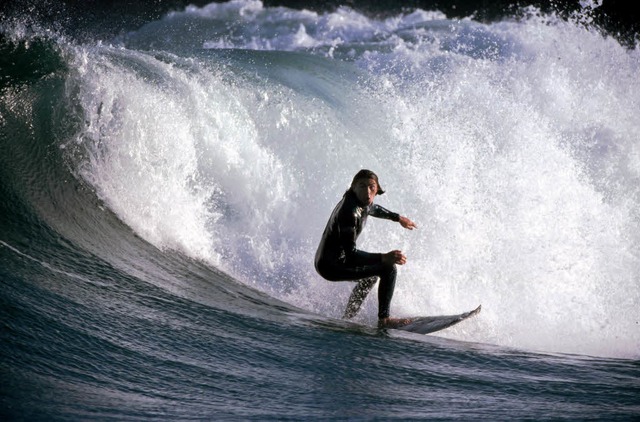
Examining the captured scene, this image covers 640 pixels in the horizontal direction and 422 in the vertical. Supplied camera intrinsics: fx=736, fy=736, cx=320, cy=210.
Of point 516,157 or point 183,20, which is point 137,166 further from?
point 183,20

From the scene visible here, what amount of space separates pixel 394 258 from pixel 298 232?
2.65 m

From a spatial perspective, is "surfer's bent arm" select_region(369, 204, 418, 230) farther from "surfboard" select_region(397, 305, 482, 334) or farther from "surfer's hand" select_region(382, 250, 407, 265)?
"surfboard" select_region(397, 305, 482, 334)

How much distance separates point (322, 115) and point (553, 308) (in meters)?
4.58

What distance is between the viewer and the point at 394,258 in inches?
230

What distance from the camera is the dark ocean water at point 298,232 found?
12.3 ft

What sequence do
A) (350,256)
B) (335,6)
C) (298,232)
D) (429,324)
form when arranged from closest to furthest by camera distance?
(429,324) < (350,256) < (298,232) < (335,6)

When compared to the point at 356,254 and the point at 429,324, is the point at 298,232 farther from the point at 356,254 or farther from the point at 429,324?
the point at 429,324

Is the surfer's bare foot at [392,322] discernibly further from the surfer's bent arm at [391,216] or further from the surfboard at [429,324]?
the surfer's bent arm at [391,216]

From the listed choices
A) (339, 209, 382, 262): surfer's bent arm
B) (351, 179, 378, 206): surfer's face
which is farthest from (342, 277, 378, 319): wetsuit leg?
(351, 179, 378, 206): surfer's face

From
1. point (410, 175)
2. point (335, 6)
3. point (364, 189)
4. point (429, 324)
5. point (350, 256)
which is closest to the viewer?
point (429, 324)

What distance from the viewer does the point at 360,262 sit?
606cm

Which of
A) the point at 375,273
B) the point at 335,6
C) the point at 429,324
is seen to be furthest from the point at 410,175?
the point at 335,6

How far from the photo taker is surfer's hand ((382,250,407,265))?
5.77 meters

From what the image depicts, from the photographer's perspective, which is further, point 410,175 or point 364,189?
point 410,175
